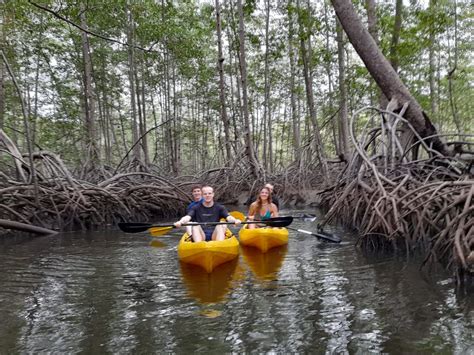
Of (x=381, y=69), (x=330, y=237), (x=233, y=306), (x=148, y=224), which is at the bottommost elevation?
(x=233, y=306)

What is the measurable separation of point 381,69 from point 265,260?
3222 millimetres

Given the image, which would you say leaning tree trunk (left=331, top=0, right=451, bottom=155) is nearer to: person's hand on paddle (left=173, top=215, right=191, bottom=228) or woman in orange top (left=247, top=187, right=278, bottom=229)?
woman in orange top (left=247, top=187, right=278, bottom=229)

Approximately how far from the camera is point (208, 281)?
167 inches

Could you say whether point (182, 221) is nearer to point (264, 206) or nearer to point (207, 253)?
point (207, 253)

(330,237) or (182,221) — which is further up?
(182,221)

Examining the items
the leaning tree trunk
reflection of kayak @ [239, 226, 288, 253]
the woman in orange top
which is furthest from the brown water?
the leaning tree trunk

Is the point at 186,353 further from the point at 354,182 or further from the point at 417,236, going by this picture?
the point at 354,182

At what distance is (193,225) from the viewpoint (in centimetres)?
499

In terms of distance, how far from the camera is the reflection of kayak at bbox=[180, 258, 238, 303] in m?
3.68

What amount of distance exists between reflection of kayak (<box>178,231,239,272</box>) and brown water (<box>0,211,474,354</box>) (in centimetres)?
11

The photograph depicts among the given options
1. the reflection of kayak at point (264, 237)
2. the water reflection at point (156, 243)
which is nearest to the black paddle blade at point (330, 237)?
the reflection of kayak at point (264, 237)

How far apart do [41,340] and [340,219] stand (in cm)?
549

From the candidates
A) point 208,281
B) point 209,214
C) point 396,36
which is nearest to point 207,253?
point 208,281

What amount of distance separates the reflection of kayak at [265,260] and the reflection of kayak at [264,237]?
0.07 metres
